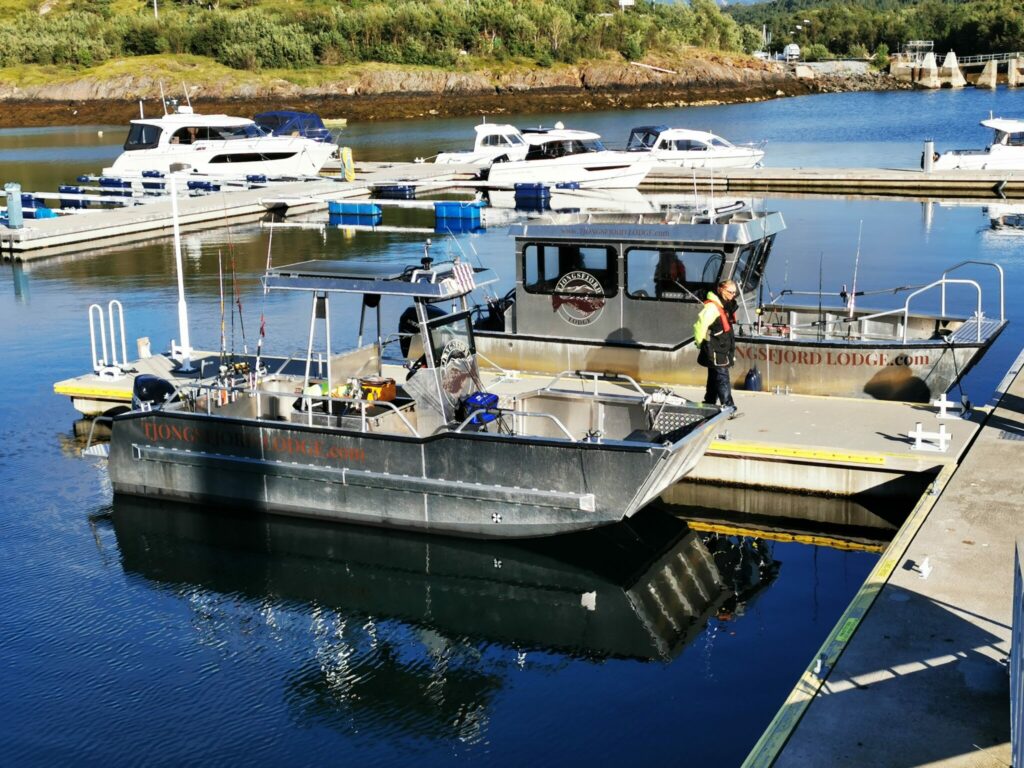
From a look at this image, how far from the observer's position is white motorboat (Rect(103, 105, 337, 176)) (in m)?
47.6

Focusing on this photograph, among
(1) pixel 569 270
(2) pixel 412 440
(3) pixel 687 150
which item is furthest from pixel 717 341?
(3) pixel 687 150

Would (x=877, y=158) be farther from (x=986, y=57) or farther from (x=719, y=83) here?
(x=986, y=57)

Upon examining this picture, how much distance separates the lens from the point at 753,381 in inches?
659

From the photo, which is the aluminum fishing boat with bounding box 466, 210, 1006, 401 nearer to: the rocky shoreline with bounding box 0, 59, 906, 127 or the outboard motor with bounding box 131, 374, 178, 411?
the outboard motor with bounding box 131, 374, 178, 411

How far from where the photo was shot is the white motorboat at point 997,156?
144 feet

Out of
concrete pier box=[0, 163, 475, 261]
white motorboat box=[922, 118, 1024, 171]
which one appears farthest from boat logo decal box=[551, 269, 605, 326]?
white motorboat box=[922, 118, 1024, 171]

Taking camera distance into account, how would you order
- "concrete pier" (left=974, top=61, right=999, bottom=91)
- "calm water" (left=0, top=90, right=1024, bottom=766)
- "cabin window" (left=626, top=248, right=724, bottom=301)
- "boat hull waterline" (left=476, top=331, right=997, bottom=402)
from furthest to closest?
"concrete pier" (left=974, top=61, right=999, bottom=91)
"cabin window" (left=626, top=248, right=724, bottom=301)
"boat hull waterline" (left=476, top=331, right=997, bottom=402)
"calm water" (left=0, top=90, right=1024, bottom=766)

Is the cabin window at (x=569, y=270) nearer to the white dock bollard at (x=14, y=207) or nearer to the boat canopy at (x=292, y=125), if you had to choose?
the white dock bollard at (x=14, y=207)

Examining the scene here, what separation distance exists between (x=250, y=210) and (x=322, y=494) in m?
28.4

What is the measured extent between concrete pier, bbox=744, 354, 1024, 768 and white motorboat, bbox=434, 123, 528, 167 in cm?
3906

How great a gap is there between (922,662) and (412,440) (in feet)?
19.6

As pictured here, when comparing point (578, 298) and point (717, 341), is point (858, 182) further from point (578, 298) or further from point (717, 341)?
point (717, 341)

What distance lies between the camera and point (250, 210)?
1603 inches

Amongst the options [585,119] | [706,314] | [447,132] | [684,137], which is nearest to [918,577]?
[706,314]
